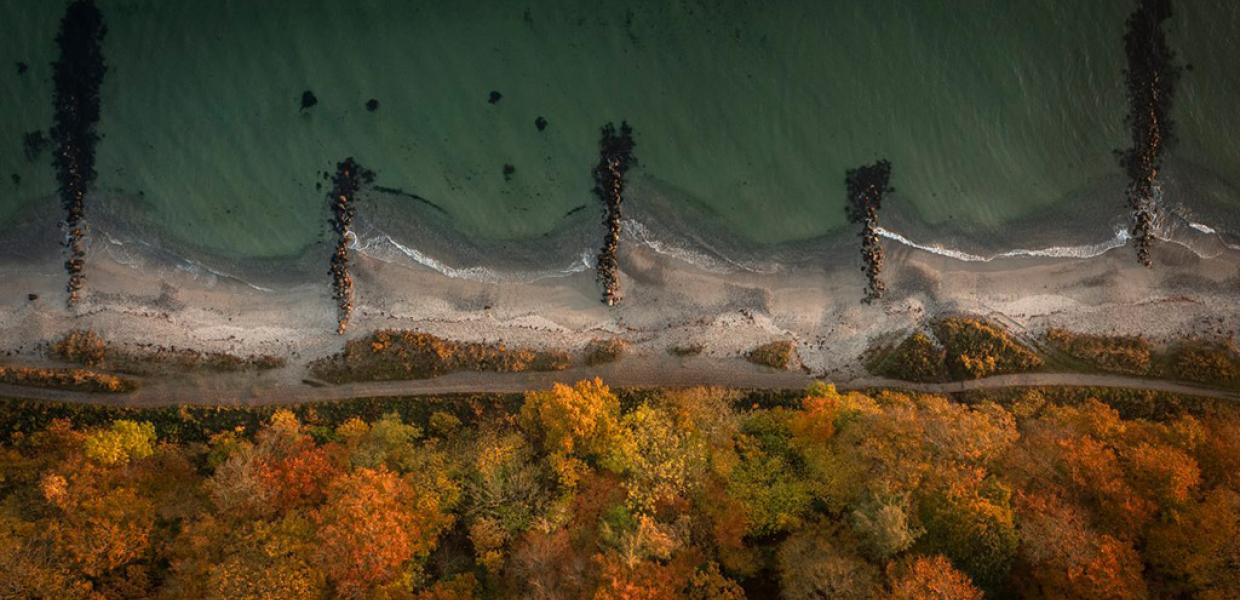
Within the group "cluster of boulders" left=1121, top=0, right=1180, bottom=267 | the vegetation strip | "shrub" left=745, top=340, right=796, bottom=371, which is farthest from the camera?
"cluster of boulders" left=1121, top=0, right=1180, bottom=267

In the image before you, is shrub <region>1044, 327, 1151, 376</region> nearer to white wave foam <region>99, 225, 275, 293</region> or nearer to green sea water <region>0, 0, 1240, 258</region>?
green sea water <region>0, 0, 1240, 258</region>

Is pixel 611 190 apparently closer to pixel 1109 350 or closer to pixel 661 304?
pixel 661 304

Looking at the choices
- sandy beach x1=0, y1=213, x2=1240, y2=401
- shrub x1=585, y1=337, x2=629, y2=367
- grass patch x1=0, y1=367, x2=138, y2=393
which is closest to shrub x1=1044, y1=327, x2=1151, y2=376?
sandy beach x1=0, y1=213, x2=1240, y2=401

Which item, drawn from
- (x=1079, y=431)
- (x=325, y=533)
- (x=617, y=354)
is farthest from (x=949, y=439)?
(x=325, y=533)

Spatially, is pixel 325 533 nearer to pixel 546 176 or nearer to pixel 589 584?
pixel 589 584

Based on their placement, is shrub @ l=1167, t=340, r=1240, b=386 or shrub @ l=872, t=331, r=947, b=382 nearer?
shrub @ l=1167, t=340, r=1240, b=386

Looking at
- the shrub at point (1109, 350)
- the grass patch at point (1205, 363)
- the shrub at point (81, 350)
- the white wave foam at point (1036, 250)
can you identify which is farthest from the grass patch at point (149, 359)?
the grass patch at point (1205, 363)
